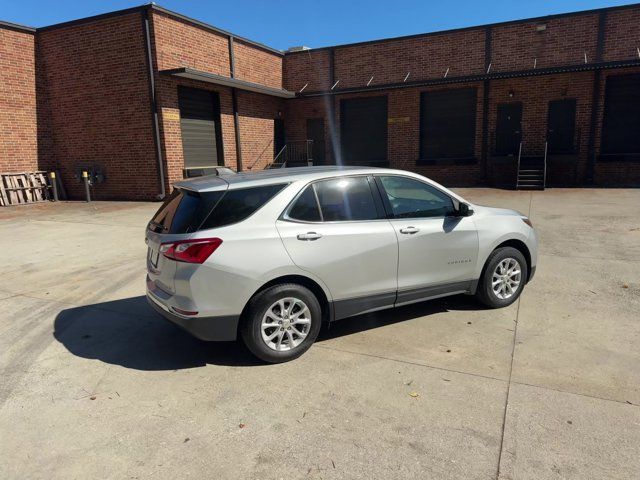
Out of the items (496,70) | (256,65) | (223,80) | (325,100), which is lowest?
(325,100)

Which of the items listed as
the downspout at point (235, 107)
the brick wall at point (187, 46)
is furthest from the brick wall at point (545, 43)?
the brick wall at point (187, 46)

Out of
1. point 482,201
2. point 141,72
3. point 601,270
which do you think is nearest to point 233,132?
point 141,72

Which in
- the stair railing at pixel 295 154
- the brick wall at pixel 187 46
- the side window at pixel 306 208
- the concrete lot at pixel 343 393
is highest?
the brick wall at pixel 187 46

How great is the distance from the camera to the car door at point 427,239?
4.32 metres

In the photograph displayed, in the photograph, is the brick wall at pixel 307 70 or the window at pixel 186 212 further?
the brick wall at pixel 307 70

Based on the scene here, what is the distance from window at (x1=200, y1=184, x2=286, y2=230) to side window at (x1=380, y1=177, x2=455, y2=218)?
119cm

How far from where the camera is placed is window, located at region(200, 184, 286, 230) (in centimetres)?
360

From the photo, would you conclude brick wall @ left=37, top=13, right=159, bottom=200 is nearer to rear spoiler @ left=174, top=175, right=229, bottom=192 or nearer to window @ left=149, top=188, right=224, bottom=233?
rear spoiler @ left=174, top=175, right=229, bottom=192

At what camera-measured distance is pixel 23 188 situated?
1505 cm

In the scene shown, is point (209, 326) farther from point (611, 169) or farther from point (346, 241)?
point (611, 169)

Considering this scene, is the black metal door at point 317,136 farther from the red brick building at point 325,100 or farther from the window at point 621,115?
the window at point 621,115

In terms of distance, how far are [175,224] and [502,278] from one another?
11.2 ft

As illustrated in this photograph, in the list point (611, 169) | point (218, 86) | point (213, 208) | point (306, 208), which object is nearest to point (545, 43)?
point (611, 169)

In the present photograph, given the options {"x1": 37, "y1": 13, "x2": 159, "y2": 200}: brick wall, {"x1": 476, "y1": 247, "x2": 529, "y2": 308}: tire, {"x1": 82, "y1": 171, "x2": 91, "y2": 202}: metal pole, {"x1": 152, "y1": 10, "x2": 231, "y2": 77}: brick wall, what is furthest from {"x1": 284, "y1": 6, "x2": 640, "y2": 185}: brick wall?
{"x1": 476, "y1": 247, "x2": 529, "y2": 308}: tire
